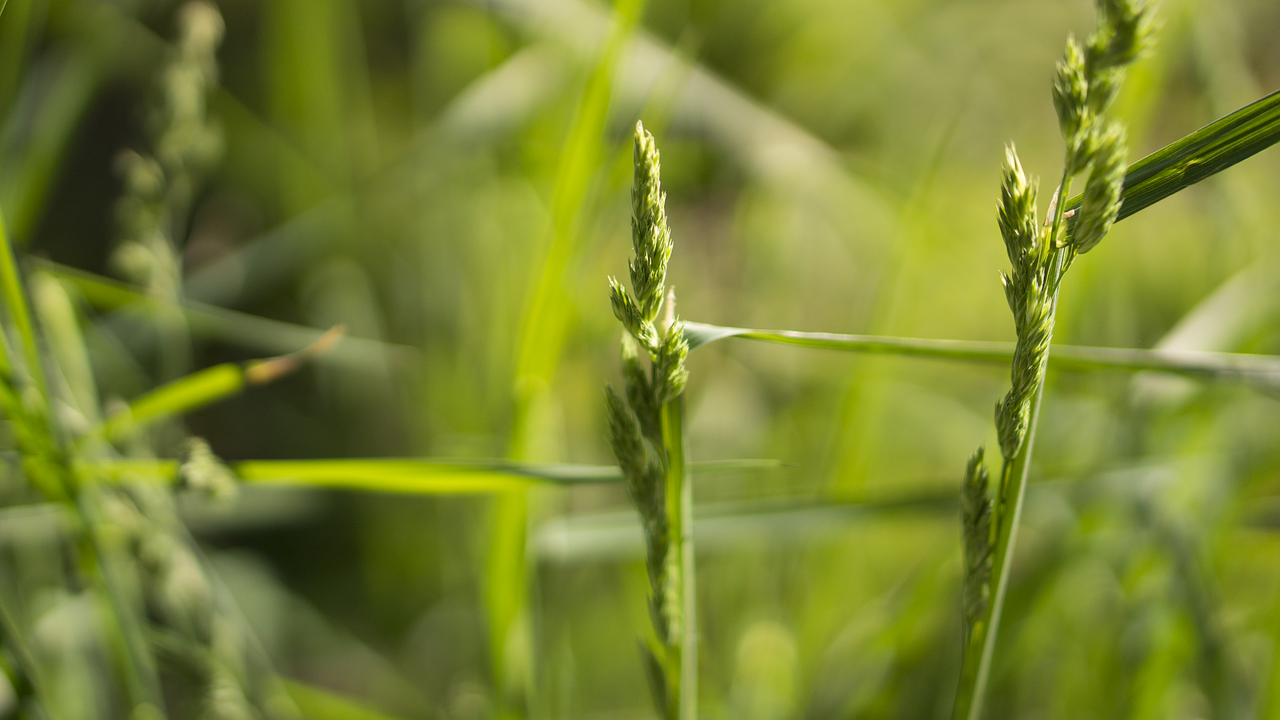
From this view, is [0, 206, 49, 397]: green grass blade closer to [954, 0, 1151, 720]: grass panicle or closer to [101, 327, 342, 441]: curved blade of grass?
[101, 327, 342, 441]: curved blade of grass

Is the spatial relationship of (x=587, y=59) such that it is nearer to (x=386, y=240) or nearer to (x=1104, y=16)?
(x=386, y=240)

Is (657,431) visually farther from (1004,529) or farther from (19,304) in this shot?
(19,304)

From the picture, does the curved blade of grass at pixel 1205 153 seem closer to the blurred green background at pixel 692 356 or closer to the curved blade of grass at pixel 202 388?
the blurred green background at pixel 692 356

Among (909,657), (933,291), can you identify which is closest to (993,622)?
(909,657)

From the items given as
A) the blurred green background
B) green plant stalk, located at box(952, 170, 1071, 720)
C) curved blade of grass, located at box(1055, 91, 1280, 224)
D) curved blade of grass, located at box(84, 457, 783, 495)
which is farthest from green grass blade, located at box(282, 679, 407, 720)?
curved blade of grass, located at box(1055, 91, 1280, 224)

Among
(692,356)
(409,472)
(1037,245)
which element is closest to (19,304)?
(409,472)

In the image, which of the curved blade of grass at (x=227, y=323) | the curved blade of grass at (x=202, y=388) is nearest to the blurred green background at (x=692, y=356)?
the curved blade of grass at (x=227, y=323)

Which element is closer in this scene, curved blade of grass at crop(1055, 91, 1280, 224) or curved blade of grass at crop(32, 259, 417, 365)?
curved blade of grass at crop(1055, 91, 1280, 224)
